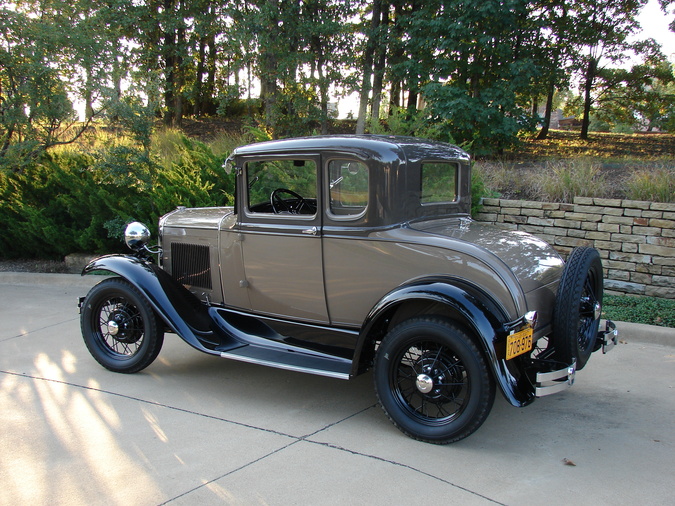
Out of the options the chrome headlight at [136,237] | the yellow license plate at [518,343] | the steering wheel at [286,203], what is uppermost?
the steering wheel at [286,203]

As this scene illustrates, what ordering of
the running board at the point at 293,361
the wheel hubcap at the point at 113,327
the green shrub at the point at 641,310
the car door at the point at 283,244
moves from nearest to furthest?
the running board at the point at 293,361
the car door at the point at 283,244
the wheel hubcap at the point at 113,327
the green shrub at the point at 641,310

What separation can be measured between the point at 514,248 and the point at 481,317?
31.1 inches

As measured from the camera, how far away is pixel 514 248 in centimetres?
365

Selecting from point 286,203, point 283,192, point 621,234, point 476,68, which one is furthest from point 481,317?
point 476,68

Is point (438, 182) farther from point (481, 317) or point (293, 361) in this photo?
point (293, 361)

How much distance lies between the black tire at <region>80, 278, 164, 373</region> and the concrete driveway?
0.14m

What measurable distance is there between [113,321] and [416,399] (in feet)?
8.10

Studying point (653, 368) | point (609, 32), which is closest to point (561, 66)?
point (609, 32)

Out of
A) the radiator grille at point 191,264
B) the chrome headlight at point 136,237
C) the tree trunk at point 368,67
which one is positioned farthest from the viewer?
the tree trunk at point 368,67

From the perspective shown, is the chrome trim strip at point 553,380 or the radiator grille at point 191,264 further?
the radiator grille at point 191,264

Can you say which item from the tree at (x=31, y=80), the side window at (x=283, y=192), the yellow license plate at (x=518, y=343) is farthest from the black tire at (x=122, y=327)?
the tree at (x=31, y=80)

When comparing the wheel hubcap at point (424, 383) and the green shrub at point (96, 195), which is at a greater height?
the green shrub at point (96, 195)

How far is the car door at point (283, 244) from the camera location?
3.90 m

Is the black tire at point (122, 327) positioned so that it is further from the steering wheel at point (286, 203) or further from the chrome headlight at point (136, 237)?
the steering wheel at point (286, 203)
